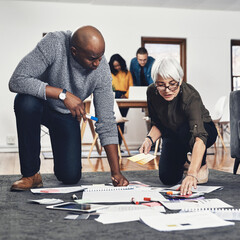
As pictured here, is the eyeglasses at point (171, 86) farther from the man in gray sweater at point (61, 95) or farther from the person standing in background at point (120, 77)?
the person standing in background at point (120, 77)

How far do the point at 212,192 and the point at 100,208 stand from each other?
724mm

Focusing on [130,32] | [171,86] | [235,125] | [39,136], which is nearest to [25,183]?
[39,136]

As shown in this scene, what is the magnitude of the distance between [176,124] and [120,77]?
3914 mm

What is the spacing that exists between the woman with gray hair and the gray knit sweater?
0.25m

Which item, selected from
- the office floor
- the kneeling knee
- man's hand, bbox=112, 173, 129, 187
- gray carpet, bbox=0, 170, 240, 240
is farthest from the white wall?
gray carpet, bbox=0, 170, 240, 240

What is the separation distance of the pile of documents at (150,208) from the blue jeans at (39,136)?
→ 0.22 m

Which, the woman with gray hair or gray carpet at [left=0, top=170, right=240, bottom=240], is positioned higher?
the woman with gray hair

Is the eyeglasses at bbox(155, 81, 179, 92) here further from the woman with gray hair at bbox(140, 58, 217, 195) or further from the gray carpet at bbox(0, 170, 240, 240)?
the gray carpet at bbox(0, 170, 240, 240)

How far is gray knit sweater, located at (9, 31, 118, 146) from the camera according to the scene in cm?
202

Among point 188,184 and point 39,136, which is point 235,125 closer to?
point 188,184

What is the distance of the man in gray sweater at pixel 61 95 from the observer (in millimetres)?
1951

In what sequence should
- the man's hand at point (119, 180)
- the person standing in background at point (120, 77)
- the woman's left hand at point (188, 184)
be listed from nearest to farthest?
the woman's left hand at point (188, 184), the man's hand at point (119, 180), the person standing in background at point (120, 77)

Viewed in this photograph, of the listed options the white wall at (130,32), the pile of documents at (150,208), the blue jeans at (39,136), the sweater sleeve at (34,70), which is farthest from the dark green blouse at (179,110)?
the white wall at (130,32)

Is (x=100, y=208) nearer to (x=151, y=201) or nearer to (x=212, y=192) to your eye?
(x=151, y=201)
